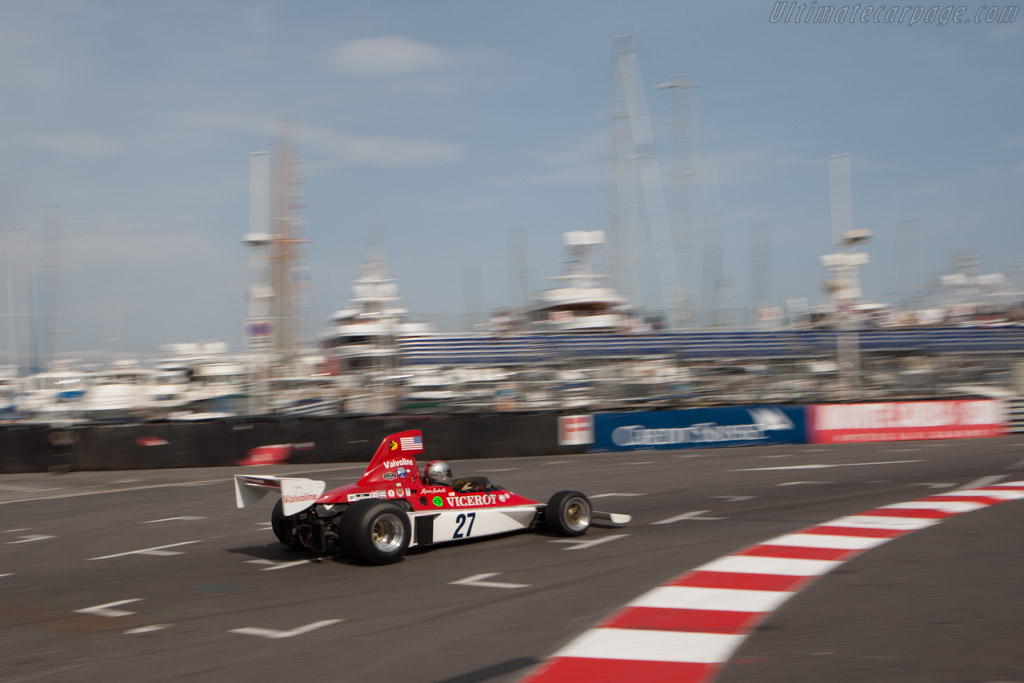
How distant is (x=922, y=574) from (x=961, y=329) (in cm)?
2657

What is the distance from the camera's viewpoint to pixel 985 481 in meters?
12.7

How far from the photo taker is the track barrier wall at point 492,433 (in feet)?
62.3

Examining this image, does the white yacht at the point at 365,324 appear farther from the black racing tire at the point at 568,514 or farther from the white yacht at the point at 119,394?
the black racing tire at the point at 568,514

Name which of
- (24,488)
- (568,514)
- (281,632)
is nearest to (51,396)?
(24,488)

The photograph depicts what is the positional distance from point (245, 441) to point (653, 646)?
51.5ft

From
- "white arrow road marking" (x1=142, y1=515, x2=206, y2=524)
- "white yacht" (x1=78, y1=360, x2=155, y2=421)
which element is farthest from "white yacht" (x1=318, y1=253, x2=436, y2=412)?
"white arrow road marking" (x1=142, y1=515, x2=206, y2=524)

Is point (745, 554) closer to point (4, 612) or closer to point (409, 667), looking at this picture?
point (409, 667)

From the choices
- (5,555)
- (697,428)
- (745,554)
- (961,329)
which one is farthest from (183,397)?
(961,329)

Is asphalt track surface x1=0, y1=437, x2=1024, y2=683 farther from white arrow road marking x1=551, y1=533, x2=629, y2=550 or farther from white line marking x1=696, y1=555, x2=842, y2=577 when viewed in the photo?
white line marking x1=696, y1=555, x2=842, y2=577

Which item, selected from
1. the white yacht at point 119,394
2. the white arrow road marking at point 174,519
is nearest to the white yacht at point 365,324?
the white yacht at point 119,394

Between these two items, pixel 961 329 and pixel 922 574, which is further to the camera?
pixel 961 329

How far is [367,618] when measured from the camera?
598 cm

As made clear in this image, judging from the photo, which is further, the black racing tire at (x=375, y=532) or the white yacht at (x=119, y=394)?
the white yacht at (x=119, y=394)

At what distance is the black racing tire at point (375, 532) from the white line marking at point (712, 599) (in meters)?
2.33
